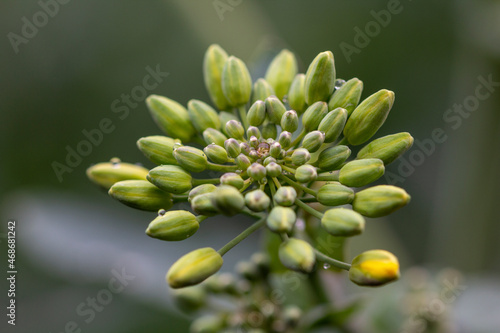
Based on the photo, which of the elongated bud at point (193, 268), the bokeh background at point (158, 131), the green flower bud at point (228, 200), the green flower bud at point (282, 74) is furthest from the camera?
the bokeh background at point (158, 131)

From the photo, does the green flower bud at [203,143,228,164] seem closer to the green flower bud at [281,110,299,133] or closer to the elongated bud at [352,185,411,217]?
the green flower bud at [281,110,299,133]

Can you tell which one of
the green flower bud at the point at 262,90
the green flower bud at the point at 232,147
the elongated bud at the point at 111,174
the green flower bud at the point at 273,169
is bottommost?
the elongated bud at the point at 111,174

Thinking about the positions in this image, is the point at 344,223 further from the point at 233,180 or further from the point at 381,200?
the point at 233,180

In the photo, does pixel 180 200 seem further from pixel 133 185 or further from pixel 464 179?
pixel 464 179

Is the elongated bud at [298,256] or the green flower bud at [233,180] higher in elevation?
the green flower bud at [233,180]

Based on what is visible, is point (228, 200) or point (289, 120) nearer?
point (228, 200)

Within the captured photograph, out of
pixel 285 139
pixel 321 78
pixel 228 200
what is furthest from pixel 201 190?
pixel 321 78

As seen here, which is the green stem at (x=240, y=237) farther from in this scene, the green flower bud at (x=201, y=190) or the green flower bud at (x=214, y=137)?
the green flower bud at (x=214, y=137)

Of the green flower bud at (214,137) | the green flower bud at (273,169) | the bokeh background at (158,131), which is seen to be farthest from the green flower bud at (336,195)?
the bokeh background at (158,131)

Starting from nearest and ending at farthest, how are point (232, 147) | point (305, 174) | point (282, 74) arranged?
1. point (305, 174)
2. point (232, 147)
3. point (282, 74)
